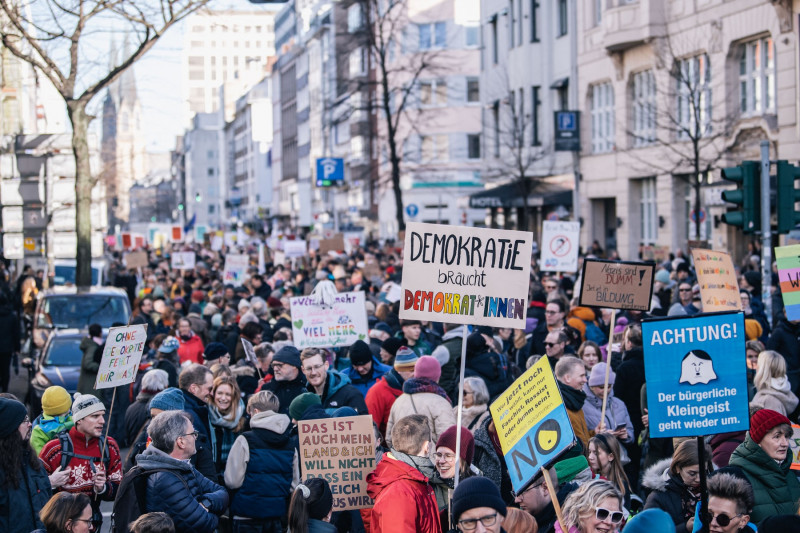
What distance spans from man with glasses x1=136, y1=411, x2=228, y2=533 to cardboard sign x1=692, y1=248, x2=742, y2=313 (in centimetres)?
731

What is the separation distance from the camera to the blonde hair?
9461 millimetres

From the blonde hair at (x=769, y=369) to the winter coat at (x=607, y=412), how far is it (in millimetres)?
1186

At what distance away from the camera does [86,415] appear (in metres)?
7.95

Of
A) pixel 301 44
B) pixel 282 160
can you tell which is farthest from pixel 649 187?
pixel 282 160

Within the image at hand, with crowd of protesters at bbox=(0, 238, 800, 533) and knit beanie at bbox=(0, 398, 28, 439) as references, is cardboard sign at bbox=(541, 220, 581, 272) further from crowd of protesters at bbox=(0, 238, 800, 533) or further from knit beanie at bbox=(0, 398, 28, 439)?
knit beanie at bbox=(0, 398, 28, 439)

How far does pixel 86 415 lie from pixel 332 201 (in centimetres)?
8397

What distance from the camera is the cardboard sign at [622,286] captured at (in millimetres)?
10867

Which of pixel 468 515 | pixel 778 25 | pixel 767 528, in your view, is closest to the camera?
pixel 767 528

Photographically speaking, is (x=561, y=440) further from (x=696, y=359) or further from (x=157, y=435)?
(x=157, y=435)

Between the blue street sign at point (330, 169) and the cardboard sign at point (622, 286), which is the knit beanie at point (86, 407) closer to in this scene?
the cardboard sign at point (622, 286)

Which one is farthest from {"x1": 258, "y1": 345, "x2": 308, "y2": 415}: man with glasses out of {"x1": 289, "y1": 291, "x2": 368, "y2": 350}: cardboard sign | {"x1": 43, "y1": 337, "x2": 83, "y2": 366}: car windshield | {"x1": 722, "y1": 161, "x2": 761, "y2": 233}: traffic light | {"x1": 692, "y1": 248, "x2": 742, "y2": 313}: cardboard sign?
{"x1": 43, "y1": 337, "x2": 83, "y2": 366}: car windshield

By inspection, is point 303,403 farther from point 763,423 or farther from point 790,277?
point 790,277

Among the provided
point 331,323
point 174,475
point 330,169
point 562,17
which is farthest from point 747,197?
point 330,169

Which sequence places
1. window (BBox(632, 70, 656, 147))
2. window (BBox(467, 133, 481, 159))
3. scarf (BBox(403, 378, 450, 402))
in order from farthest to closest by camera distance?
1. window (BBox(467, 133, 481, 159))
2. window (BBox(632, 70, 656, 147))
3. scarf (BBox(403, 378, 450, 402))
